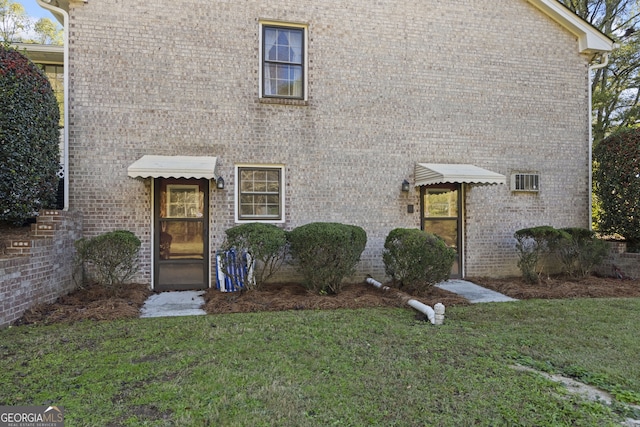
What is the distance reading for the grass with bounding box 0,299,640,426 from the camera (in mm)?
2775

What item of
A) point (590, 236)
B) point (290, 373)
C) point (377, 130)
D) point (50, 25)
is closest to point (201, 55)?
point (377, 130)

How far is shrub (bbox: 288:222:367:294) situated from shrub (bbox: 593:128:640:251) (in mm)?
6695

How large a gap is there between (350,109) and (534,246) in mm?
5327

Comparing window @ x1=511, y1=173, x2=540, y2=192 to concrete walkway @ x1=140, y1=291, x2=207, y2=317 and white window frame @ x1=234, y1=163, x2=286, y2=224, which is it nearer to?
white window frame @ x1=234, y1=163, x2=286, y2=224

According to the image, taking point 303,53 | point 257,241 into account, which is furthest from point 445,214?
point 303,53

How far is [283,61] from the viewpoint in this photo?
7.98m

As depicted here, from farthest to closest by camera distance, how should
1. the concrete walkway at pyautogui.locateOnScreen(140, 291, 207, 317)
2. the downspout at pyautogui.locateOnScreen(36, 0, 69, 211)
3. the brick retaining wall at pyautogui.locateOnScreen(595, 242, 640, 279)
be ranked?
the brick retaining wall at pyautogui.locateOnScreen(595, 242, 640, 279), the downspout at pyautogui.locateOnScreen(36, 0, 69, 211), the concrete walkway at pyautogui.locateOnScreen(140, 291, 207, 317)

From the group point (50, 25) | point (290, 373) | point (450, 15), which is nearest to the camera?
point (290, 373)

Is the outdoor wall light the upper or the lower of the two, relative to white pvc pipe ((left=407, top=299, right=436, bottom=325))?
upper

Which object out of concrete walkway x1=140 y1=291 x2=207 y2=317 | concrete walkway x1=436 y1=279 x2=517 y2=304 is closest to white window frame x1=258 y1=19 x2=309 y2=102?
concrete walkway x1=140 y1=291 x2=207 y2=317

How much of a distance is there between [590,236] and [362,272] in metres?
5.45

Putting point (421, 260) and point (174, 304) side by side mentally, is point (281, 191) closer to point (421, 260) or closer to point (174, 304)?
point (174, 304)

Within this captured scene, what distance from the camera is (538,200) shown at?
354 inches

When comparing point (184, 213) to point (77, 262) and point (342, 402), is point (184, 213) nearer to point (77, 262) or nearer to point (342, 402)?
point (77, 262)
